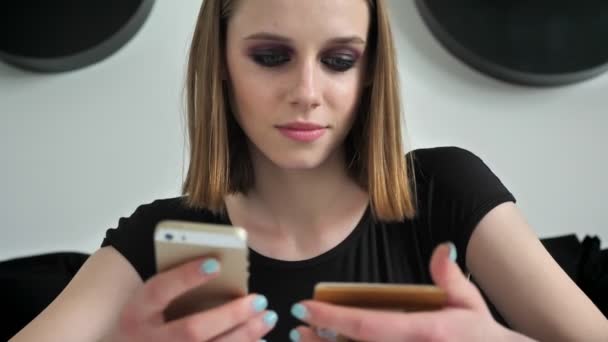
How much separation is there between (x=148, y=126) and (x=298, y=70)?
0.62 meters

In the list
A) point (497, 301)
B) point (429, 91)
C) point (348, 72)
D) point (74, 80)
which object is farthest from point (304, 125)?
point (74, 80)

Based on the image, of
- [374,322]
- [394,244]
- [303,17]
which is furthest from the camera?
[394,244]

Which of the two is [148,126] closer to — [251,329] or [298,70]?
[298,70]

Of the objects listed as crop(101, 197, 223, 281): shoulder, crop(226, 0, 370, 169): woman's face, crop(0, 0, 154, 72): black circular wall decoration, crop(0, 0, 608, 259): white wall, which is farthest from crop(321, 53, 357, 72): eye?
crop(0, 0, 154, 72): black circular wall decoration

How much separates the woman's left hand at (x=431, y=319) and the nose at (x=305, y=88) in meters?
0.27

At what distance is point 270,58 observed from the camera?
66cm

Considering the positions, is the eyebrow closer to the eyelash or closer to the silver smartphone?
the eyelash

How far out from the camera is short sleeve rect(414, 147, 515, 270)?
0.70 m

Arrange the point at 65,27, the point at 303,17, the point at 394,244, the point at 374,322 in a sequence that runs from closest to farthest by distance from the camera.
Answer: the point at 374,322, the point at 303,17, the point at 394,244, the point at 65,27

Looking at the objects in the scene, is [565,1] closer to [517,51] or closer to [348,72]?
[517,51]

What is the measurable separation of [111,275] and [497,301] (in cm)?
53

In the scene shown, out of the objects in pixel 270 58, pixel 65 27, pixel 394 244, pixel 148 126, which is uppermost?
pixel 65 27

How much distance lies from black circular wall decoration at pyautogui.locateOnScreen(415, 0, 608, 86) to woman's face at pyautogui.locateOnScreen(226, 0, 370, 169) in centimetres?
51

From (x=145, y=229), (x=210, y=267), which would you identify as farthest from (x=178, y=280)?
(x=145, y=229)
